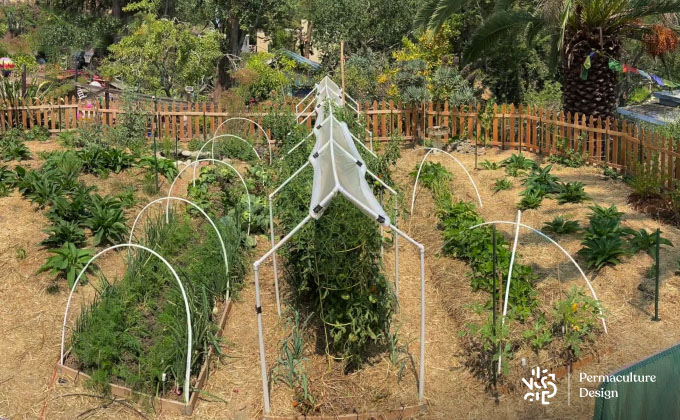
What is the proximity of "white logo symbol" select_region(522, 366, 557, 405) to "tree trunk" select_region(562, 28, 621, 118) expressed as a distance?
809 cm

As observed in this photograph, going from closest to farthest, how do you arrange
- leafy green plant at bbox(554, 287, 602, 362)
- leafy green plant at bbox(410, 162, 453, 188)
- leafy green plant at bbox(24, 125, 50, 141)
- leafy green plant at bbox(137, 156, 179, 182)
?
leafy green plant at bbox(554, 287, 602, 362) < leafy green plant at bbox(410, 162, 453, 188) < leafy green plant at bbox(137, 156, 179, 182) < leafy green plant at bbox(24, 125, 50, 141)

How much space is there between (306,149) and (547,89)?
10.1 meters

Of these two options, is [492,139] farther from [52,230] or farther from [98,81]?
[98,81]

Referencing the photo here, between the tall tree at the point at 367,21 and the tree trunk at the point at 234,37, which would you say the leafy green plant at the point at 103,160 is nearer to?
the tall tree at the point at 367,21

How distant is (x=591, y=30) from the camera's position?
492 inches

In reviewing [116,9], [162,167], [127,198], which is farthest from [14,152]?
[116,9]

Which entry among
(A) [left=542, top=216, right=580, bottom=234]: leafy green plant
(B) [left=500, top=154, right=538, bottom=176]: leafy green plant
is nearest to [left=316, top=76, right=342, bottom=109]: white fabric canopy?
(B) [left=500, top=154, right=538, bottom=176]: leafy green plant

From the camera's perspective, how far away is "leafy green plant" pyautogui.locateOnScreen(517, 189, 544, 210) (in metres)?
9.82

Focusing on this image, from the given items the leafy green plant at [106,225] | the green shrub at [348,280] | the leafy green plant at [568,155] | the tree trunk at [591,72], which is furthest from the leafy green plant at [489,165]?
the green shrub at [348,280]

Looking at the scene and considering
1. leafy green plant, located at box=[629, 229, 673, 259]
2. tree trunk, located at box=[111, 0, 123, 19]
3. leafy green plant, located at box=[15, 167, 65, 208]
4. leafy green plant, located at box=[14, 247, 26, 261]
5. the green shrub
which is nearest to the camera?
the green shrub

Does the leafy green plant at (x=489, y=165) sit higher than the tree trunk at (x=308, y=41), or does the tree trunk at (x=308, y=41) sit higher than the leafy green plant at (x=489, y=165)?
the tree trunk at (x=308, y=41)

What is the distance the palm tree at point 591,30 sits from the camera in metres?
11.8

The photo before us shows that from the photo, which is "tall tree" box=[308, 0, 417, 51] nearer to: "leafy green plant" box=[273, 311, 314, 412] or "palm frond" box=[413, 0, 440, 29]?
"palm frond" box=[413, 0, 440, 29]

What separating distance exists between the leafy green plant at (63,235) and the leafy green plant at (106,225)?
178 millimetres
